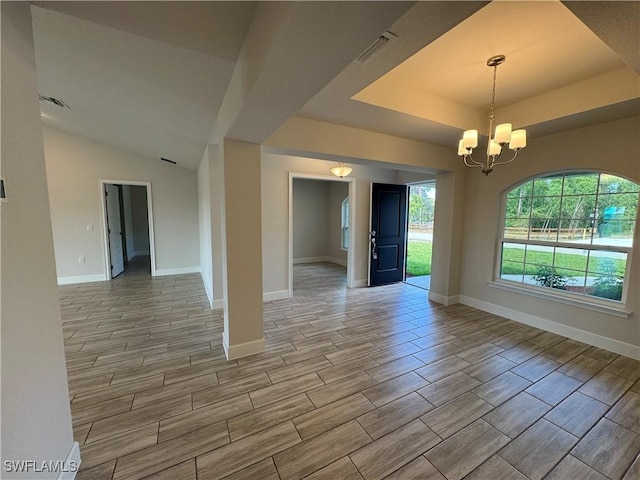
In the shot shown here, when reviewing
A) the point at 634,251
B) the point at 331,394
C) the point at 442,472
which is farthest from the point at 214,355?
the point at 634,251

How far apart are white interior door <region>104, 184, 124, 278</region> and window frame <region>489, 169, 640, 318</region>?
24.6 ft

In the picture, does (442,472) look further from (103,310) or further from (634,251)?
(103,310)

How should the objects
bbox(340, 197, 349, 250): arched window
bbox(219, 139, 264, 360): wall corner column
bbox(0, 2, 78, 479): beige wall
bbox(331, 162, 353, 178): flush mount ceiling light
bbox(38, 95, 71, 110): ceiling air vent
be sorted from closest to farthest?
bbox(0, 2, 78, 479): beige wall → bbox(219, 139, 264, 360): wall corner column → bbox(38, 95, 71, 110): ceiling air vent → bbox(331, 162, 353, 178): flush mount ceiling light → bbox(340, 197, 349, 250): arched window

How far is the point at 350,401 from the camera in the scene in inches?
81.4

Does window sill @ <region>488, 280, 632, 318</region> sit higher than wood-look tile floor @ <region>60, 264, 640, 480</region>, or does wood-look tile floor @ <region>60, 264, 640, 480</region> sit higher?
window sill @ <region>488, 280, 632, 318</region>

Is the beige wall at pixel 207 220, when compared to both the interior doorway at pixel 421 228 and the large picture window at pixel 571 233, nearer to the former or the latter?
the large picture window at pixel 571 233

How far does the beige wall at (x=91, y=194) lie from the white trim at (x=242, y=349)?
445 centimetres

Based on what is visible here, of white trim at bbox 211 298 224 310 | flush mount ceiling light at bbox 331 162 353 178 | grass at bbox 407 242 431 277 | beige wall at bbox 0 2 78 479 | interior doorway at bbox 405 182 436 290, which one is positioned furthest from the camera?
interior doorway at bbox 405 182 436 290

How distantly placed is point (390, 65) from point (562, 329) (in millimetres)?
3675

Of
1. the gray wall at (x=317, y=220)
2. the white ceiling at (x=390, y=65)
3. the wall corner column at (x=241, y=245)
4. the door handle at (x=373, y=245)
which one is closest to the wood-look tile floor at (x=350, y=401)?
the wall corner column at (x=241, y=245)

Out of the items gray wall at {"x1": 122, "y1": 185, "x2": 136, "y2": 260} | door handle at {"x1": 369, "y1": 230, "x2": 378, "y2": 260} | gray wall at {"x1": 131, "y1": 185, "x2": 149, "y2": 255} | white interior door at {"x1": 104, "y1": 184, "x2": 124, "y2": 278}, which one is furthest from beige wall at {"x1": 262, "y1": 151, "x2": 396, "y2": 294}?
gray wall at {"x1": 131, "y1": 185, "x2": 149, "y2": 255}

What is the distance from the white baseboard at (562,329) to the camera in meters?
2.75

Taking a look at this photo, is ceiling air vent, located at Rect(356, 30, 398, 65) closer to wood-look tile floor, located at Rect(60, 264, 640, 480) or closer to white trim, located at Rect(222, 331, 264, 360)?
wood-look tile floor, located at Rect(60, 264, 640, 480)

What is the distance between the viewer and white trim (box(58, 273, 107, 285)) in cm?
525
